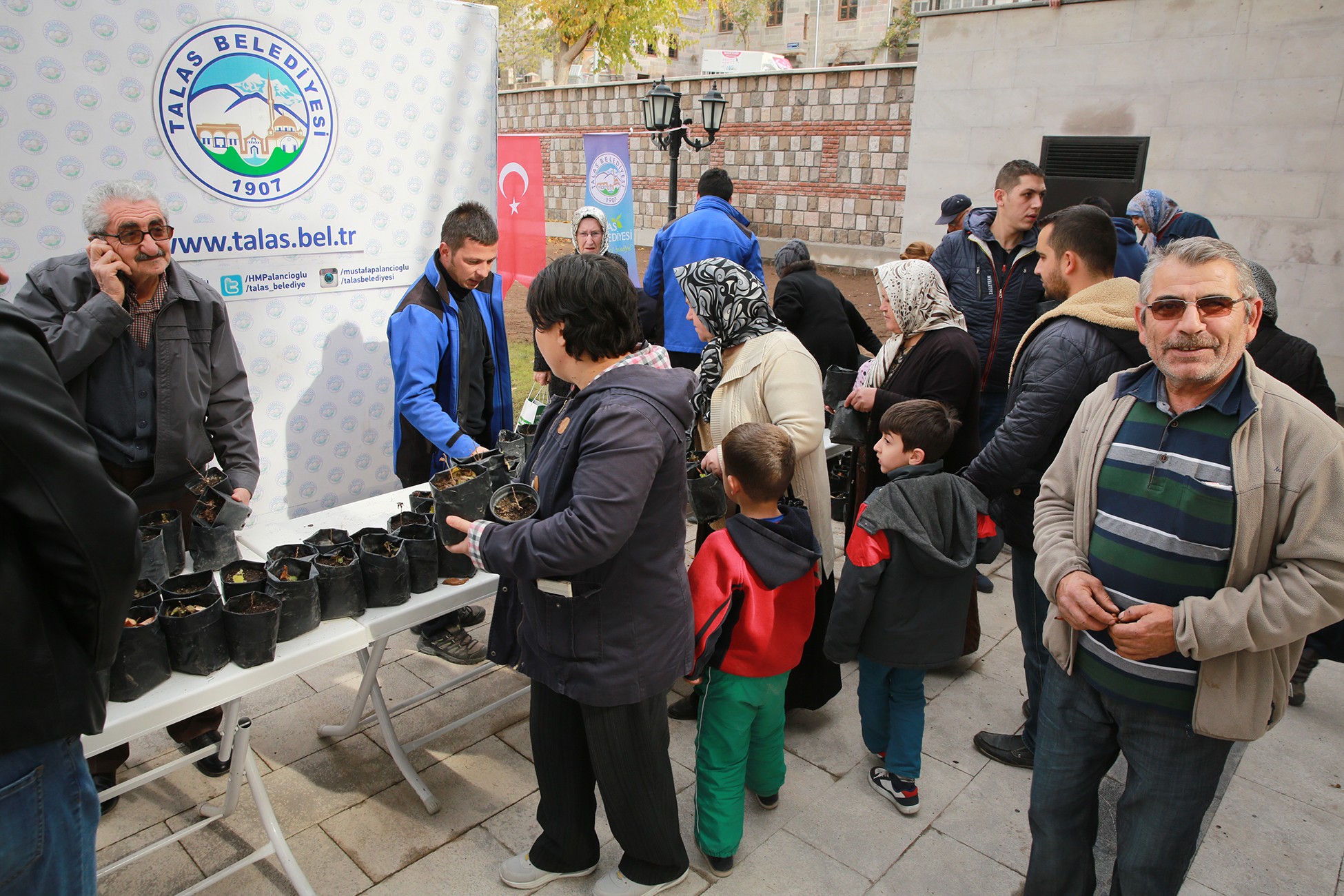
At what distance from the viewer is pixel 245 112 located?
3.76 meters

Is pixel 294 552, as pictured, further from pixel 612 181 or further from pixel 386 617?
pixel 612 181

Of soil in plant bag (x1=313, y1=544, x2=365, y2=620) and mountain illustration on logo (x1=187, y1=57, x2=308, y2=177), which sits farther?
mountain illustration on logo (x1=187, y1=57, x2=308, y2=177)

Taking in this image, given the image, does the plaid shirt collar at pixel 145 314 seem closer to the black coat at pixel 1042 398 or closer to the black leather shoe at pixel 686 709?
the black leather shoe at pixel 686 709

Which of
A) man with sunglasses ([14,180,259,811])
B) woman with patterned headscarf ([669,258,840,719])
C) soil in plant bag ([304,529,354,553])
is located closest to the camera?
soil in plant bag ([304,529,354,553])

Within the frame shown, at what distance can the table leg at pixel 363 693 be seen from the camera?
8.82 ft

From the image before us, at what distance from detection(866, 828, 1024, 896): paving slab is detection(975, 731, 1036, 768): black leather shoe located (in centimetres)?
50

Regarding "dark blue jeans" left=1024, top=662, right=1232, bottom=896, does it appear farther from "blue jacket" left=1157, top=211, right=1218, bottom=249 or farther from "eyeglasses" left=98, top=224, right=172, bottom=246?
"blue jacket" left=1157, top=211, right=1218, bottom=249

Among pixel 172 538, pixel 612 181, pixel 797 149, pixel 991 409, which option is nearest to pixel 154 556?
pixel 172 538

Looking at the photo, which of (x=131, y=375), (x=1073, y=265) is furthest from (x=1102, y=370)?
(x=131, y=375)

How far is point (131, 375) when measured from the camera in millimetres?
2658

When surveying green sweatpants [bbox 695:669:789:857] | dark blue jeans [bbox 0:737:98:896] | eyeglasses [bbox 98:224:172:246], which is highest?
eyeglasses [bbox 98:224:172:246]

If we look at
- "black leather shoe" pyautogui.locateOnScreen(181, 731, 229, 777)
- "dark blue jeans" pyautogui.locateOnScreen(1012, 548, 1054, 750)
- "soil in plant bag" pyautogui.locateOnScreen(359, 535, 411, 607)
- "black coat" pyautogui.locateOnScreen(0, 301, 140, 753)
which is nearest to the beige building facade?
"dark blue jeans" pyautogui.locateOnScreen(1012, 548, 1054, 750)

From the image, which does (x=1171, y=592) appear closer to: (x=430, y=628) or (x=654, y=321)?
(x=430, y=628)

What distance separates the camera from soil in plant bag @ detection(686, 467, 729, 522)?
9.14ft
